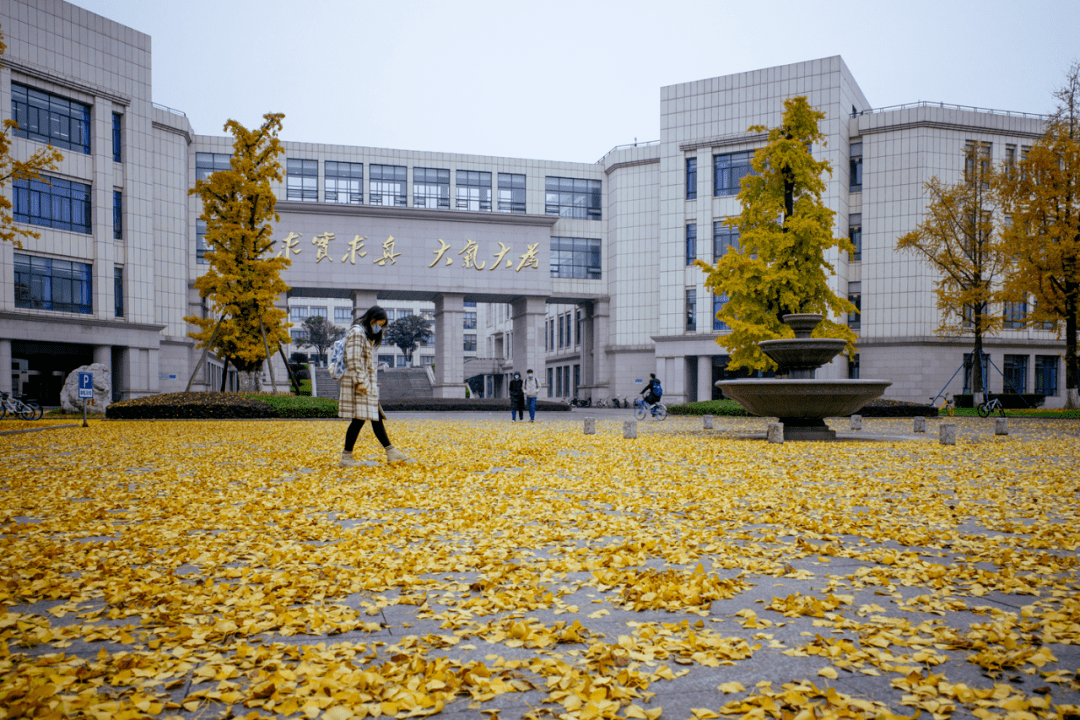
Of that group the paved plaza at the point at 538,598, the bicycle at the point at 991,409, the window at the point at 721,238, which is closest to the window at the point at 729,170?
the window at the point at 721,238

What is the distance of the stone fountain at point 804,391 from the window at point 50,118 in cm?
3351

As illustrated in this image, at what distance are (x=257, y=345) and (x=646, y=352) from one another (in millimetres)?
26630

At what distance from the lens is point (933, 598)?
408 centimetres

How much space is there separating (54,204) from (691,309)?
3378 centimetres

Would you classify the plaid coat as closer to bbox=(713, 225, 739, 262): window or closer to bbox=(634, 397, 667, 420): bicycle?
bbox=(634, 397, 667, 420): bicycle

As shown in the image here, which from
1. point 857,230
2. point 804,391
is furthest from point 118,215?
point 857,230

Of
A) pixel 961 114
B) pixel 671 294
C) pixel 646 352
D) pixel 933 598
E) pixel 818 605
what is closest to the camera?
pixel 818 605

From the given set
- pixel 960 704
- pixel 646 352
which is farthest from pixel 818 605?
→ pixel 646 352

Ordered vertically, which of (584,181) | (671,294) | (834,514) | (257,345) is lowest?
(834,514)

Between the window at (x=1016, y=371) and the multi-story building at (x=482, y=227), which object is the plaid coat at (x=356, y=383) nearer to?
the multi-story building at (x=482, y=227)

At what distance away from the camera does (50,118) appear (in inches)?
1276

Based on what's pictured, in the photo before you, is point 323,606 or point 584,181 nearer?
point 323,606

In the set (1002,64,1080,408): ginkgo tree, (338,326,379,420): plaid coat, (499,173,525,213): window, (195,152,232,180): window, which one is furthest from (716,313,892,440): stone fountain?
(195,152,232,180): window

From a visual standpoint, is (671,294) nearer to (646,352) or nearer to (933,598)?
(646,352)
